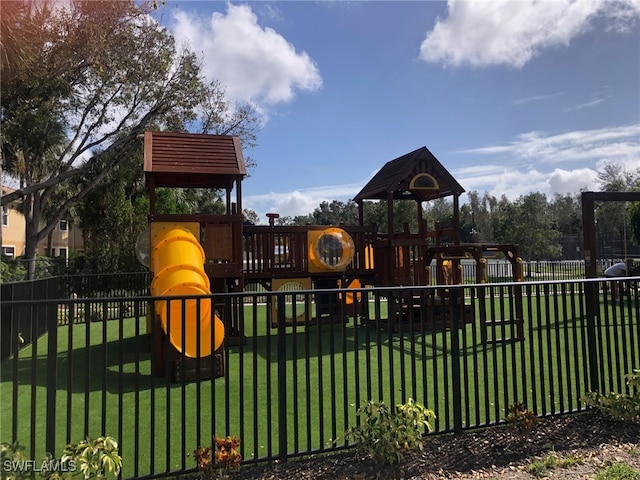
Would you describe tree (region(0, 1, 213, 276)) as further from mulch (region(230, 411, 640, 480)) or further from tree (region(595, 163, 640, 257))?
tree (region(595, 163, 640, 257))

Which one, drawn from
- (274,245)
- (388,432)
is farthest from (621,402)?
(274,245)

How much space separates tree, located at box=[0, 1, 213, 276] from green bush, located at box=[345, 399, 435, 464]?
34.3 ft

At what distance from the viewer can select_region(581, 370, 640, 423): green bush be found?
409cm

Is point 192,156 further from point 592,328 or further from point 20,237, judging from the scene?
point 20,237

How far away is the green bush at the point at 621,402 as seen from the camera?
13.4 ft

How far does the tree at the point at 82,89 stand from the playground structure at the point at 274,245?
470 centimetres

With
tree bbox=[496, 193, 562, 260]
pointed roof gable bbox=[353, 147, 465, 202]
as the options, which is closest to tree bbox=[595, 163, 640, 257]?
tree bbox=[496, 193, 562, 260]

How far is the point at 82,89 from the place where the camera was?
18.5 metres

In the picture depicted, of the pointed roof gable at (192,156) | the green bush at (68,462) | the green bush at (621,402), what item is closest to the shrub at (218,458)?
the green bush at (68,462)

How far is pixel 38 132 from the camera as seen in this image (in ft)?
63.9

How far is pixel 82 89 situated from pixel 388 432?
19.8 m

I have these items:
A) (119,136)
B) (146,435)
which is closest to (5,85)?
(119,136)

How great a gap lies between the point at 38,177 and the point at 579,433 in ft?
77.8
